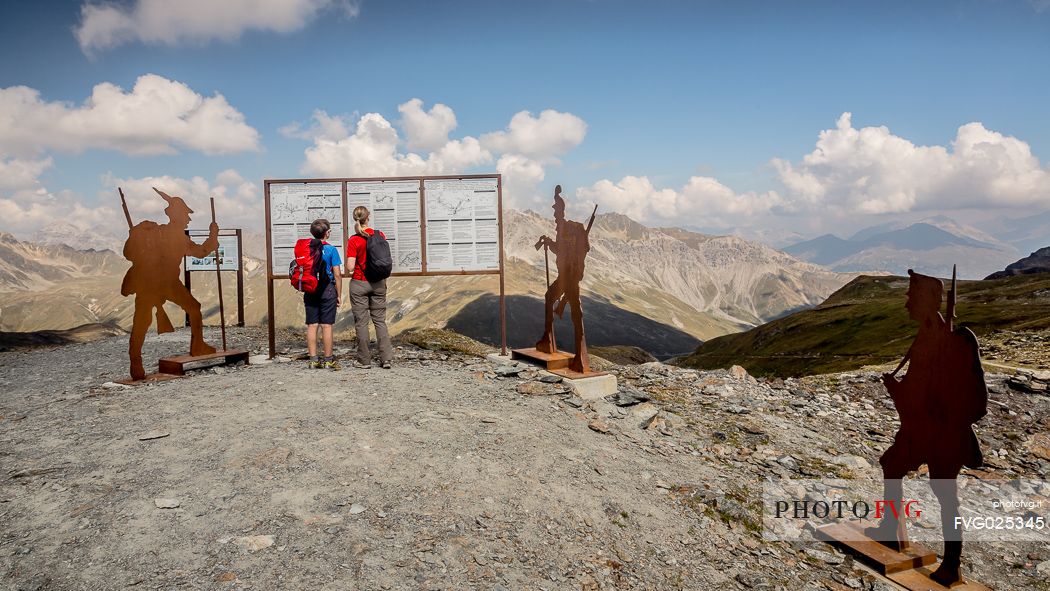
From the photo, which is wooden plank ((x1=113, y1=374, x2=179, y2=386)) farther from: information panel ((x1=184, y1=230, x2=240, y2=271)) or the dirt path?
information panel ((x1=184, y1=230, x2=240, y2=271))

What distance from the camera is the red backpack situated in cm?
1354

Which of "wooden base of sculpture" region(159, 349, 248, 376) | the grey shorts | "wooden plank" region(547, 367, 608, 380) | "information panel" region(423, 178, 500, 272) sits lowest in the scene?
"wooden plank" region(547, 367, 608, 380)

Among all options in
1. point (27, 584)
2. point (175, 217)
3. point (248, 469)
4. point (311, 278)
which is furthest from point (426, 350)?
point (27, 584)

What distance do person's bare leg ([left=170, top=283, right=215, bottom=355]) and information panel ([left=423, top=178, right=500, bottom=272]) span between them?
606 cm

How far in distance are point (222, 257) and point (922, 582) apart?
21.0 m

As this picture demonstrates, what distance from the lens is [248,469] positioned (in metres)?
7.29

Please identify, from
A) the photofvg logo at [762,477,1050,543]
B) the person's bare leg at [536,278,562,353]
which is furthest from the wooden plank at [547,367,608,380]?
the photofvg logo at [762,477,1050,543]

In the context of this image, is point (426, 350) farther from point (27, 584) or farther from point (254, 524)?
point (27, 584)

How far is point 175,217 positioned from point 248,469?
346 inches

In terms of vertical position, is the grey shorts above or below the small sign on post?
below

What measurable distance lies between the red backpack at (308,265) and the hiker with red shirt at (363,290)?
747mm

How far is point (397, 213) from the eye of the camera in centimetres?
1612

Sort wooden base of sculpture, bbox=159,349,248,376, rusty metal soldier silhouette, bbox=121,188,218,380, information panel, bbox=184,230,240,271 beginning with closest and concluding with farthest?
rusty metal soldier silhouette, bbox=121,188,218,380
wooden base of sculpture, bbox=159,349,248,376
information panel, bbox=184,230,240,271


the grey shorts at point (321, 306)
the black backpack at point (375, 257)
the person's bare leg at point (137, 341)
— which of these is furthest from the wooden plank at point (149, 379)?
the black backpack at point (375, 257)
